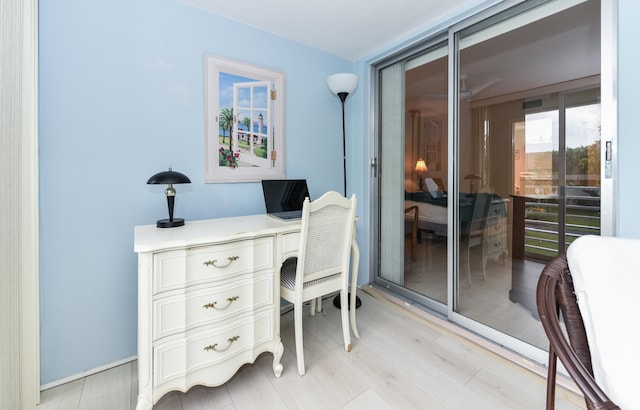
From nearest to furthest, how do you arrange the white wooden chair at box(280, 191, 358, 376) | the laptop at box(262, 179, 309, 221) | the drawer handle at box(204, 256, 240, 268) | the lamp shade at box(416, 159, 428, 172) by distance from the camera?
the drawer handle at box(204, 256, 240, 268)
the white wooden chair at box(280, 191, 358, 376)
the laptop at box(262, 179, 309, 221)
the lamp shade at box(416, 159, 428, 172)

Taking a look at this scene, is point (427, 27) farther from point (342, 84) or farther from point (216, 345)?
point (216, 345)

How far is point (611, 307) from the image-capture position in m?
0.88

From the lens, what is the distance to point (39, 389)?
4.83 feet

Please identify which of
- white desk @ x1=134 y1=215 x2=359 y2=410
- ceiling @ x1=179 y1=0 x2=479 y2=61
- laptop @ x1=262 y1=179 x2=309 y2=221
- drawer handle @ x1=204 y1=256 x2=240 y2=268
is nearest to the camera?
white desk @ x1=134 y1=215 x2=359 y2=410

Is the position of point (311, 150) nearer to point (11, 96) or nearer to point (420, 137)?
point (420, 137)

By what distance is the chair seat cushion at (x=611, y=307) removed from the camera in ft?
2.69

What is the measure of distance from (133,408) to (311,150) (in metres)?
2.07

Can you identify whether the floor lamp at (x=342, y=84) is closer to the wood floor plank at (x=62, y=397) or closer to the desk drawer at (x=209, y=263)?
the desk drawer at (x=209, y=263)

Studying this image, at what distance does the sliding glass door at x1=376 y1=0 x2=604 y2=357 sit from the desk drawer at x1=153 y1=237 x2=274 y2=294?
1447mm

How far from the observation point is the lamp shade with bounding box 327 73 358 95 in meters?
2.38

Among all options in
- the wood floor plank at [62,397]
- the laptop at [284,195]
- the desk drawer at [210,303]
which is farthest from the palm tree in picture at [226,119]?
the wood floor plank at [62,397]

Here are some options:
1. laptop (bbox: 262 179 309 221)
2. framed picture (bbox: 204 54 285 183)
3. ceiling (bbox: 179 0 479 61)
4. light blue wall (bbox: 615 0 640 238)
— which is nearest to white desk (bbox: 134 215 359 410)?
laptop (bbox: 262 179 309 221)

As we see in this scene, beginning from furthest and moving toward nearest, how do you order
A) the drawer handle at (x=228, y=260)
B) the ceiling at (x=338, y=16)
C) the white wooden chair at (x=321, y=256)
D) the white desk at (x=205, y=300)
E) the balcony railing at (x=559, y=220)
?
the ceiling at (x=338, y=16), the white wooden chair at (x=321, y=256), the balcony railing at (x=559, y=220), the drawer handle at (x=228, y=260), the white desk at (x=205, y=300)

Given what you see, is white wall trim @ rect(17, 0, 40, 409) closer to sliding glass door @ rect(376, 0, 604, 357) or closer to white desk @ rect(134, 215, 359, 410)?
white desk @ rect(134, 215, 359, 410)
